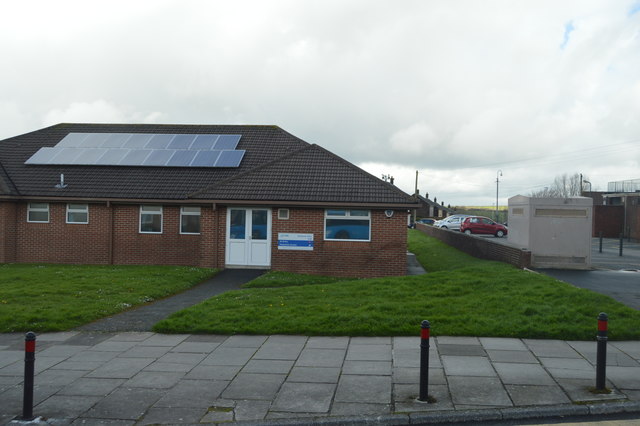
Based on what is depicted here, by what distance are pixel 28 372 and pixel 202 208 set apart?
13.4 m

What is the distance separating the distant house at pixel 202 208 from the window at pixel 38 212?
4 centimetres

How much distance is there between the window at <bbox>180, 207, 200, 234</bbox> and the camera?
19.9 metres

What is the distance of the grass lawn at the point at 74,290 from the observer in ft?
35.4

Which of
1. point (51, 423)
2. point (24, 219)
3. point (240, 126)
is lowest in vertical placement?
point (51, 423)

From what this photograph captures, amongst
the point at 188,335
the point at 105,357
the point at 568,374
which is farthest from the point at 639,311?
the point at 105,357

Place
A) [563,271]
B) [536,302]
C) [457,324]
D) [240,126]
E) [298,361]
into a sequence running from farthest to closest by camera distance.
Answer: [240,126]
[563,271]
[536,302]
[457,324]
[298,361]

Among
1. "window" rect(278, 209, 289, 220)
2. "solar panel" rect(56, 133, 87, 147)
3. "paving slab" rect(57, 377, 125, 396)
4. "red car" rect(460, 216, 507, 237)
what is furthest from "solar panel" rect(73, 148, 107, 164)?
"red car" rect(460, 216, 507, 237)

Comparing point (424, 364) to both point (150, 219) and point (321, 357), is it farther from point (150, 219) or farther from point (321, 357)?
point (150, 219)

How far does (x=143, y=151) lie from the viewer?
23.1 meters

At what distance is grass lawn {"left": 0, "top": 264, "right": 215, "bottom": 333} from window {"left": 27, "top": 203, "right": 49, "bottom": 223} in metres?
1.83

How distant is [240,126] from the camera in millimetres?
25797

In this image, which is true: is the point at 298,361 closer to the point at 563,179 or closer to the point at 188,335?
the point at 188,335

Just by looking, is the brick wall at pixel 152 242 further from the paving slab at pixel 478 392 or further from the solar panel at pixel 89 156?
the paving slab at pixel 478 392

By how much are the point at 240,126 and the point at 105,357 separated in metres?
18.3
